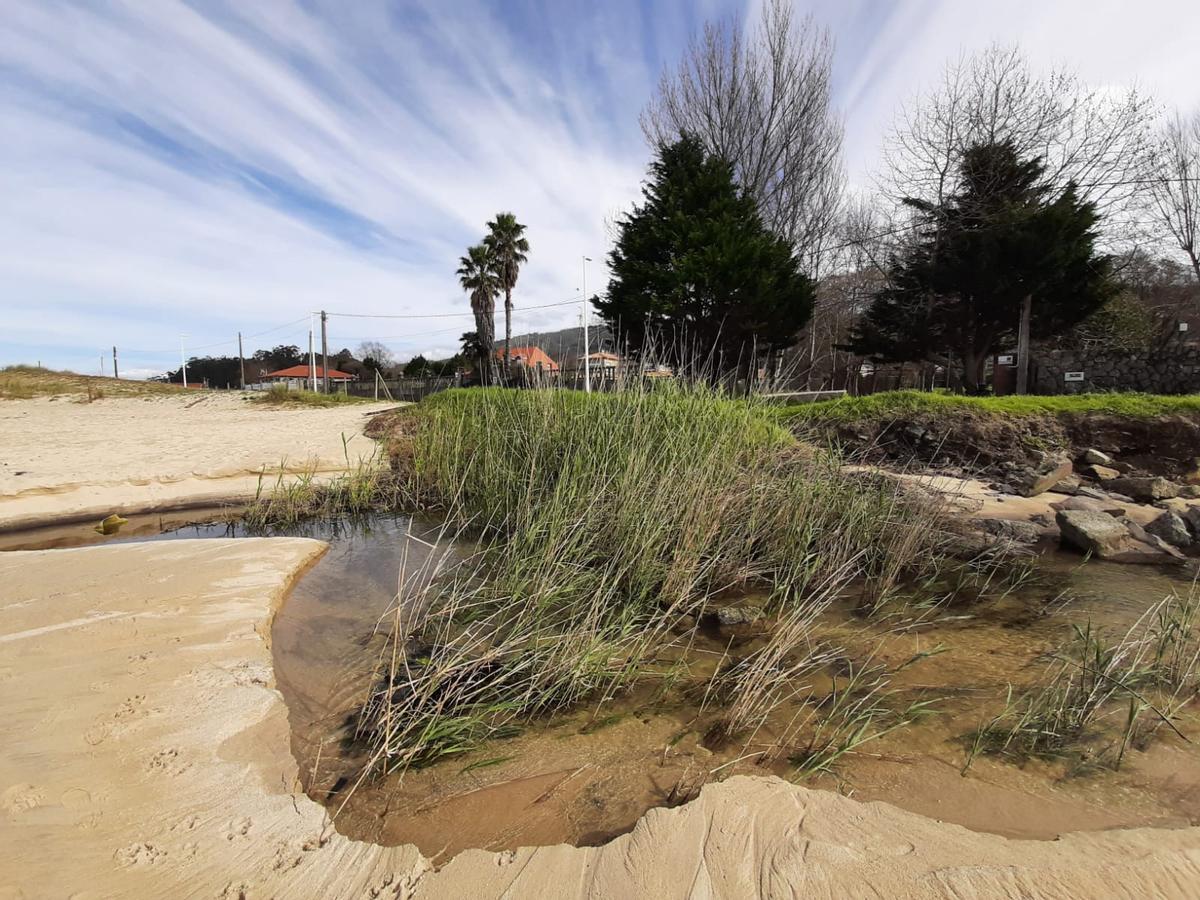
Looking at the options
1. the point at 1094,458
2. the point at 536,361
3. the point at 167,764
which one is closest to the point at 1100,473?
the point at 1094,458

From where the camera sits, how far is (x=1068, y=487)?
24.0 ft

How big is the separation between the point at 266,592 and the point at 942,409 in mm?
9260

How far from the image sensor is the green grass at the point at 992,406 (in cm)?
846

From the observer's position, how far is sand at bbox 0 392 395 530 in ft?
23.0

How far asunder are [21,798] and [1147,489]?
9806mm

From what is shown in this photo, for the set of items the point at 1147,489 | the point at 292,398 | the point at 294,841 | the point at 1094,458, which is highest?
the point at 292,398

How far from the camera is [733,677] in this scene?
2.75 m

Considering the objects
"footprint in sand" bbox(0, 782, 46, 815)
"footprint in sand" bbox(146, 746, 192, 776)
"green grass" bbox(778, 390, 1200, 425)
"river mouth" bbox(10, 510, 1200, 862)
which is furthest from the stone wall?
"footprint in sand" bbox(0, 782, 46, 815)

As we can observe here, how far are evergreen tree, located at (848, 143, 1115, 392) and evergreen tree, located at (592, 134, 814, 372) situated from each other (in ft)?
12.2

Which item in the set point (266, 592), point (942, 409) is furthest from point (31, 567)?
point (942, 409)

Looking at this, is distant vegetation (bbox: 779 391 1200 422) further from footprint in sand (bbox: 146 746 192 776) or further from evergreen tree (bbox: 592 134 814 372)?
footprint in sand (bbox: 146 746 192 776)

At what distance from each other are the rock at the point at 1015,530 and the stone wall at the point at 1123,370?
11045 mm

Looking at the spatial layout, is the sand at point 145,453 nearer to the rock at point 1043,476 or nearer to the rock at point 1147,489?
the rock at point 1043,476

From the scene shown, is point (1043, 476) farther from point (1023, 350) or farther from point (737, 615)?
point (1023, 350)
